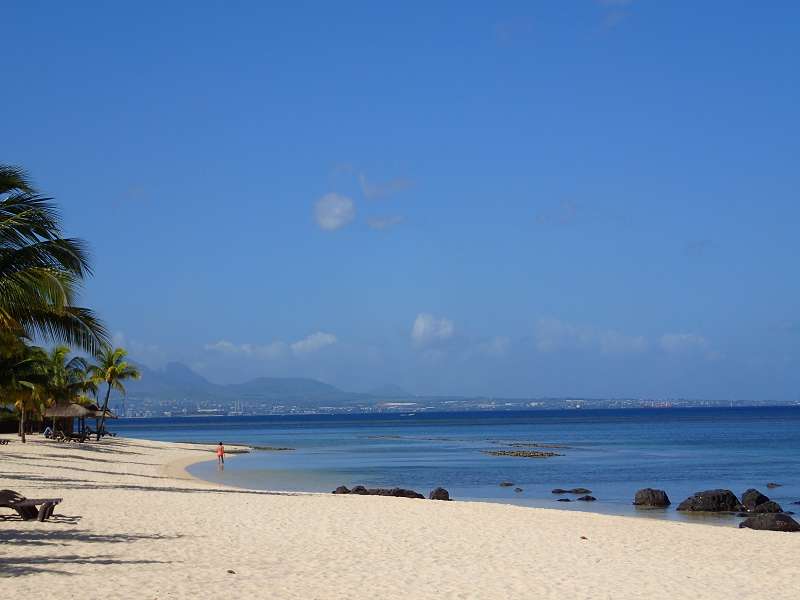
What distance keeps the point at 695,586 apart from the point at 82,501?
1289 centimetres

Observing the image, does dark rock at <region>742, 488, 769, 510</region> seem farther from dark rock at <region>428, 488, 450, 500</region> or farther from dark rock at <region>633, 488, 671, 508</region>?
dark rock at <region>428, 488, 450, 500</region>

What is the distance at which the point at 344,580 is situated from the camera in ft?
40.4

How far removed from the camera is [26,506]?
15742 mm

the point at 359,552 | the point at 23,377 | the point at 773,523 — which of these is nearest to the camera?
the point at 359,552

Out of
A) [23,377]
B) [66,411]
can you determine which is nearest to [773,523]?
[23,377]

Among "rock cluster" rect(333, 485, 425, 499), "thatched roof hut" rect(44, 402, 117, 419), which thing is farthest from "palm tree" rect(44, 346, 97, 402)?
"rock cluster" rect(333, 485, 425, 499)

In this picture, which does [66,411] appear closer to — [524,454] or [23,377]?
[23,377]

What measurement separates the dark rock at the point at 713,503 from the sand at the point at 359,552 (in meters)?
6.26

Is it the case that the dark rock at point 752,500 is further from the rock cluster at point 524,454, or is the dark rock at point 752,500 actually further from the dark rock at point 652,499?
the rock cluster at point 524,454

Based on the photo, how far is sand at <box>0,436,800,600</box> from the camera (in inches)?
460

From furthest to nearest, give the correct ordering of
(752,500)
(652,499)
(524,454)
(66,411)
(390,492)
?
(524,454) → (66,411) → (390,492) → (652,499) → (752,500)

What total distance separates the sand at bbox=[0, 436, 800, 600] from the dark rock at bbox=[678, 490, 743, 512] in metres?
6.26

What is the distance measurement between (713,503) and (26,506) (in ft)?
66.0

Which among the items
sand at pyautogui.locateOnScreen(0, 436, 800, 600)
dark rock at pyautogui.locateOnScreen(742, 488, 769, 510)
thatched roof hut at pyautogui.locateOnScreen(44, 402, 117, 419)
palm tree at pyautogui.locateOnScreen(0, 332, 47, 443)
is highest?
palm tree at pyautogui.locateOnScreen(0, 332, 47, 443)
